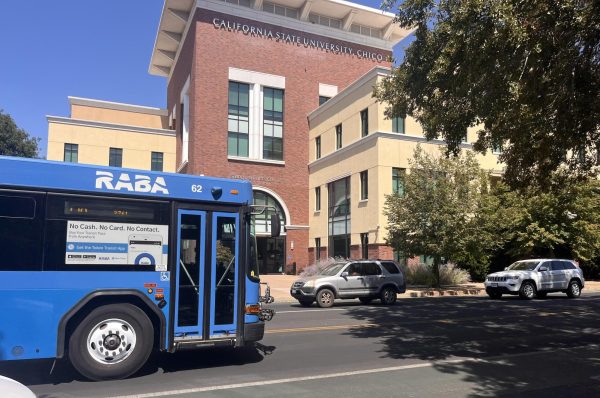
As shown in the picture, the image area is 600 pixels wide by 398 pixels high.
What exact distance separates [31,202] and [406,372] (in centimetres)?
597

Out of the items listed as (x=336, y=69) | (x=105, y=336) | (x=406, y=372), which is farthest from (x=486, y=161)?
(x=105, y=336)

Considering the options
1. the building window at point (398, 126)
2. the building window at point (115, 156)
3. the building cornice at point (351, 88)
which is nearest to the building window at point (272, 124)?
the building cornice at point (351, 88)

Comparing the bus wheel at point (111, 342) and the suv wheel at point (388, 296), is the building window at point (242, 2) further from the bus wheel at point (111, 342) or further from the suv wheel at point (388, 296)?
the bus wheel at point (111, 342)

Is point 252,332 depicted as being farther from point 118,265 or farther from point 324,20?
point 324,20

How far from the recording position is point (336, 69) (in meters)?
44.3

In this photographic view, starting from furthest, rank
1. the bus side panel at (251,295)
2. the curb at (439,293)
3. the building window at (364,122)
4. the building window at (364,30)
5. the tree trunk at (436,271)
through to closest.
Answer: the building window at (364,30) < the building window at (364,122) < the tree trunk at (436,271) < the curb at (439,293) < the bus side panel at (251,295)

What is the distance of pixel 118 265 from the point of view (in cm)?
738

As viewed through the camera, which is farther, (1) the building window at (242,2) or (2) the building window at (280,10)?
(2) the building window at (280,10)

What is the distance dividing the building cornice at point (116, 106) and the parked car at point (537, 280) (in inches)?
1769

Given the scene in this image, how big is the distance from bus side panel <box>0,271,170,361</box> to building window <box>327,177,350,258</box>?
2904 centimetres

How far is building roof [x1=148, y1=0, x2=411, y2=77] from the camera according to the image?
41500mm

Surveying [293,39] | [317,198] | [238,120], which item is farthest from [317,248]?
[293,39]

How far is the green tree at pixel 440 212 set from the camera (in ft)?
79.8

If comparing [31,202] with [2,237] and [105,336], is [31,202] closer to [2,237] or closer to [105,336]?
[2,237]
